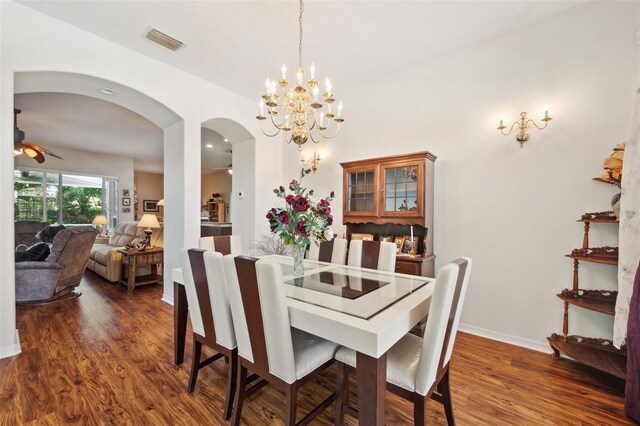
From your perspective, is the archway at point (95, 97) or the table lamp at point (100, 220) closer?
the archway at point (95, 97)

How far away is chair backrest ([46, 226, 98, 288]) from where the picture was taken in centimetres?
368

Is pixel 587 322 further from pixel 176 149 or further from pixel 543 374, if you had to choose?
pixel 176 149

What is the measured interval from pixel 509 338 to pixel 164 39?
4625 millimetres

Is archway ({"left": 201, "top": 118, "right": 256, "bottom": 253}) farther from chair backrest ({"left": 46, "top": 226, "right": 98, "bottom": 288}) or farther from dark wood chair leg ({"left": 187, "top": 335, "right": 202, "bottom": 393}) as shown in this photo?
dark wood chair leg ({"left": 187, "top": 335, "right": 202, "bottom": 393})

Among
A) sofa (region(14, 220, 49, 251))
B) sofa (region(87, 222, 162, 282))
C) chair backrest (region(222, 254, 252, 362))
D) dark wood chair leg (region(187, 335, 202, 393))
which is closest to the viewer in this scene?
chair backrest (region(222, 254, 252, 362))

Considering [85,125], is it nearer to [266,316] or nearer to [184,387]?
[184,387]

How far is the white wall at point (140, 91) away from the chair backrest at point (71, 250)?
121cm

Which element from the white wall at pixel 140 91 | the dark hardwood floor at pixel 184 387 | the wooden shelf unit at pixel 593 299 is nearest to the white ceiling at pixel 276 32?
the white wall at pixel 140 91

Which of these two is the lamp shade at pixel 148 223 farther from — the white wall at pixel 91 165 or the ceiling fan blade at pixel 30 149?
the white wall at pixel 91 165

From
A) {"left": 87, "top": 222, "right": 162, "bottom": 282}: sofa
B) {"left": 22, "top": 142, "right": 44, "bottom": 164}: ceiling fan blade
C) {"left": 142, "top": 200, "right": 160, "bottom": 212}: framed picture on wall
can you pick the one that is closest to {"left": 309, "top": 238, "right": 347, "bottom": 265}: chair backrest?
{"left": 87, "top": 222, "right": 162, "bottom": 282}: sofa

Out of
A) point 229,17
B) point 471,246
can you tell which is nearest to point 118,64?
point 229,17

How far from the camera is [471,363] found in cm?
232

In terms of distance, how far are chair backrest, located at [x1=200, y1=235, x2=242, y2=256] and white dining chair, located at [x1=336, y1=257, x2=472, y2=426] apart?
1690mm

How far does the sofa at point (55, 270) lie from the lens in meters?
3.54
